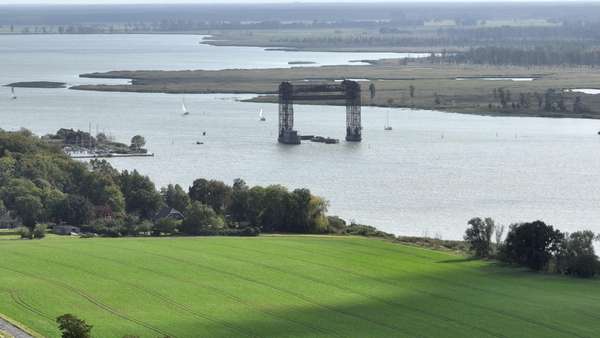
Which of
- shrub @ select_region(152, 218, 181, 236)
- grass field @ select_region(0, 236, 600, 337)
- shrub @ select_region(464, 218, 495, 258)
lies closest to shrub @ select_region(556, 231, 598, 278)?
grass field @ select_region(0, 236, 600, 337)

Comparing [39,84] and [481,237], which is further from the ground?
[39,84]

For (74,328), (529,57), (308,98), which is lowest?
(74,328)

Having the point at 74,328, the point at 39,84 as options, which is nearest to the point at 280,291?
the point at 74,328

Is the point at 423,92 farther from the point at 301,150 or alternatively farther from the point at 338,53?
the point at 338,53

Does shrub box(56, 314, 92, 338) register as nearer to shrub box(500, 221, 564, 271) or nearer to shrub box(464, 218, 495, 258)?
shrub box(500, 221, 564, 271)

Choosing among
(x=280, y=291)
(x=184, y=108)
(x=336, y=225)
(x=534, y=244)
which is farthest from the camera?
(x=184, y=108)

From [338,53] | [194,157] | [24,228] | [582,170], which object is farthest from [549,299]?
[338,53]

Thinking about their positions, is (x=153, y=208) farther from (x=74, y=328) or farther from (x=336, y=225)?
(x=74, y=328)
